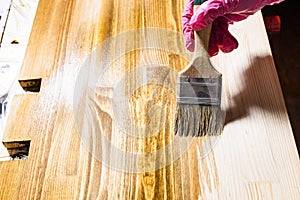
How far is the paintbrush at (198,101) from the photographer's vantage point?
0.65 m

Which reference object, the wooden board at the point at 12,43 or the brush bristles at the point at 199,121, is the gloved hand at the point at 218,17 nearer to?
the brush bristles at the point at 199,121

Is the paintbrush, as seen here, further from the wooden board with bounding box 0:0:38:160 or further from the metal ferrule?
the wooden board with bounding box 0:0:38:160

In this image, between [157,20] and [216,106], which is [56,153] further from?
[157,20]

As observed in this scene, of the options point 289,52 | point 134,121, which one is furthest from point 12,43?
point 289,52

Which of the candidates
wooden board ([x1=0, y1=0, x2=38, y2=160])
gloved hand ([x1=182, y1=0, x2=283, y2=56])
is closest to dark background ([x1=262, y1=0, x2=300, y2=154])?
gloved hand ([x1=182, y1=0, x2=283, y2=56])

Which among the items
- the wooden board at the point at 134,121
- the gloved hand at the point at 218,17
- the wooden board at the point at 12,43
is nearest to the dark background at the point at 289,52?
the wooden board at the point at 134,121

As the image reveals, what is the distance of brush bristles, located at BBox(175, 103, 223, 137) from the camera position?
26.1 inches

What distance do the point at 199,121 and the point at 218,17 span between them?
0.19 meters

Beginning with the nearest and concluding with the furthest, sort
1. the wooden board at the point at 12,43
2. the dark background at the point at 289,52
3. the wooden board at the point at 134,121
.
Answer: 1. the wooden board at the point at 134,121
2. the wooden board at the point at 12,43
3. the dark background at the point at 289,52

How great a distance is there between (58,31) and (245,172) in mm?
532

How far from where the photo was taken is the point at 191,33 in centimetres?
67

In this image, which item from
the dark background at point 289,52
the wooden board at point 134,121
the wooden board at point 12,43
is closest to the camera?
the wooden board at point 134,121

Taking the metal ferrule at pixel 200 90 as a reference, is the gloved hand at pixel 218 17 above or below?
above

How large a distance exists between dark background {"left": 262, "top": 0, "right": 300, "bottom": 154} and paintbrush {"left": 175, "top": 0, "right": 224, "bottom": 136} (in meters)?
0.78
